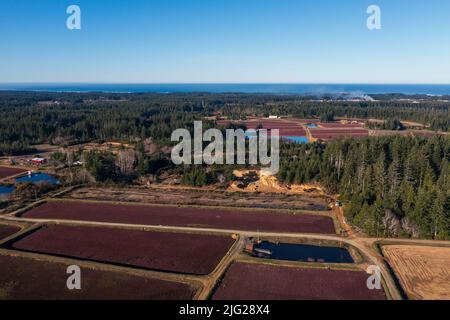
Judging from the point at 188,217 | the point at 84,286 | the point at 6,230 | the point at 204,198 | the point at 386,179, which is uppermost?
the point at 386,179

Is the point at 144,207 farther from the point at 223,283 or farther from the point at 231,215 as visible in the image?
the point at 223,283

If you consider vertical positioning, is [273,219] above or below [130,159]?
below

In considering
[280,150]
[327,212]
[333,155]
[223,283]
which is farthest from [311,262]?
[280,150]

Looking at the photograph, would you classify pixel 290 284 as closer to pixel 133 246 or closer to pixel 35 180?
pixel 133 246

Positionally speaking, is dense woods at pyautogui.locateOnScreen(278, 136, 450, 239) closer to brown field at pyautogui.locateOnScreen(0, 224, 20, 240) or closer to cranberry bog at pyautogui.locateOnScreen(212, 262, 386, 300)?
cranberry bog at pyautogui.locateOnScreen(212, 262, 386, 300)

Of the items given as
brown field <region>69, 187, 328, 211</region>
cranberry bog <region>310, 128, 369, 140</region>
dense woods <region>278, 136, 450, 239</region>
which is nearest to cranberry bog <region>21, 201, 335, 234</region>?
brown field <region>69, 187, 328, 211</region>

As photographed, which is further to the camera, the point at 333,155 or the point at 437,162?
the point at 333,155

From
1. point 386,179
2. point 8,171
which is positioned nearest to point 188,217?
point 386,179
